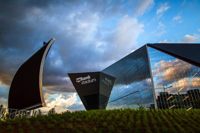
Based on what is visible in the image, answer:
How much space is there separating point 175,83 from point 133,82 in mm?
15266

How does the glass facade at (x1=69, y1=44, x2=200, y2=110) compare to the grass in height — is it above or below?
above

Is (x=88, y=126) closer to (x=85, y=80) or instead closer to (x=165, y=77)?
(x=85, y=80)

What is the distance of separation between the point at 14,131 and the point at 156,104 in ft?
150

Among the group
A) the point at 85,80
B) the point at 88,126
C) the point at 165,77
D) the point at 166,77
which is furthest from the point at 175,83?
Result: the point at 88,126

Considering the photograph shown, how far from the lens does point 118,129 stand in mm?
14789

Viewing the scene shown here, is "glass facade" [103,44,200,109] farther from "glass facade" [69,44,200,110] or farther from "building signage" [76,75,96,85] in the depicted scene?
"building signage" [76,75,96,85]

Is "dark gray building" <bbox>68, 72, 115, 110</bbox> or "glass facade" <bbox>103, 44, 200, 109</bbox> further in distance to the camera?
"glass facade" <bbox>103, 44, 200, 109</bbox>

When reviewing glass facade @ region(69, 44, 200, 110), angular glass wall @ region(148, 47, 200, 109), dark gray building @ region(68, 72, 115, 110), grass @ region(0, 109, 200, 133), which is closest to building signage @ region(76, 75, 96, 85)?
dark gray building @ region(68, 72, 115, 110)

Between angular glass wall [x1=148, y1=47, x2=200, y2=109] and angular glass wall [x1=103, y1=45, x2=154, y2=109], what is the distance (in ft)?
8.18

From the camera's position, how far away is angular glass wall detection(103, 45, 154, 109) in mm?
59772

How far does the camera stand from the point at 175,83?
180ft

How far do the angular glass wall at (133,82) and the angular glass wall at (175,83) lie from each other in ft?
8.18

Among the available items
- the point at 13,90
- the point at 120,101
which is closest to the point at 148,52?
the point at 120,101

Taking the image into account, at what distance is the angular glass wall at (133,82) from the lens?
59.8 metres
